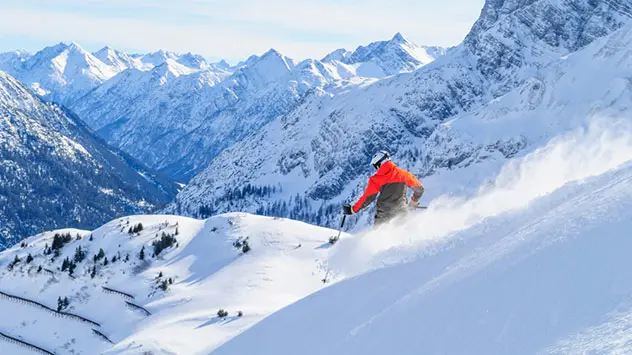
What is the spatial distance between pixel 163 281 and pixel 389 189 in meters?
25.0

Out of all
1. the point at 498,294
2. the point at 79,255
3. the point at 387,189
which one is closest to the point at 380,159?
the point at 387,189

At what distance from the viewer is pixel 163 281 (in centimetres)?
3866

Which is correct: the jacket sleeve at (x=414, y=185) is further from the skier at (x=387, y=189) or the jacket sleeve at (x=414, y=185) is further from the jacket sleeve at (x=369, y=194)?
Answer: the jacket sleeve at (x=369, y=194)

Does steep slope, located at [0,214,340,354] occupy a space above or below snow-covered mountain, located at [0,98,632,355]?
below

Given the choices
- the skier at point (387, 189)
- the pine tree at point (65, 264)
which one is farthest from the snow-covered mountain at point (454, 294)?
the pine tree at point (65, 264)

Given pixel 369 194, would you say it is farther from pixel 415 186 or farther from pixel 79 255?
pixel 79 255

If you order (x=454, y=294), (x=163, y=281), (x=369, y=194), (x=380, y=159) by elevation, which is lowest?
(x=163, y=281)

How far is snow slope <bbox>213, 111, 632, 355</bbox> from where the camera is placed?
22.7ft

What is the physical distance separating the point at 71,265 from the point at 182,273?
31.1 feet

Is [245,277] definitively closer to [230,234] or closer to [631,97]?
[230,234]

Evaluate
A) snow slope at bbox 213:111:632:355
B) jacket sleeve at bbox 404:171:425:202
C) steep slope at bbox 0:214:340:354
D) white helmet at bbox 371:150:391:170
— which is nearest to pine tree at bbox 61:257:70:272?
steep slope at bbox 0:214:340:354

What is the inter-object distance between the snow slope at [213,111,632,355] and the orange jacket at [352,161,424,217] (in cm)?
356

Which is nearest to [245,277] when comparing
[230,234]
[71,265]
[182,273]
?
[182,273]

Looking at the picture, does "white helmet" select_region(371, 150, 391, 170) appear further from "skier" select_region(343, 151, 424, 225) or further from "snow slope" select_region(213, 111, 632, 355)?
"snow slope" select_region(213, 111, 632, 355)
